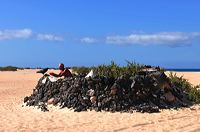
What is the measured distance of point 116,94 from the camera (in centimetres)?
1748

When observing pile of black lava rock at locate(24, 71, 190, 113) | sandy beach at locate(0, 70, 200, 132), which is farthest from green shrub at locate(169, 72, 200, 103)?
sandy beach at locate(0, 70, 200, 132)

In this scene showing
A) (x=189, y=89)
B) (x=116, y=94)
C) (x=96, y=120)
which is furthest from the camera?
(x=189, y=89)

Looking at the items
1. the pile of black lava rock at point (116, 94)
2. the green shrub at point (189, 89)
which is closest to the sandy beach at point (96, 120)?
the pile of black lava rock at point (116, 94)

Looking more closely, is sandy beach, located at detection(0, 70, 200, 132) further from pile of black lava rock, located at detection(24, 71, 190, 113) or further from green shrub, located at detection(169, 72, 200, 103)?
green shrub, located at detection(169, 72, 200, 103)

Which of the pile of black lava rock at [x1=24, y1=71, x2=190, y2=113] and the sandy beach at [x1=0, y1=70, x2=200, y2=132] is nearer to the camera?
the sandy beach at [x1=0, y1=70, x2=200, y2=132]

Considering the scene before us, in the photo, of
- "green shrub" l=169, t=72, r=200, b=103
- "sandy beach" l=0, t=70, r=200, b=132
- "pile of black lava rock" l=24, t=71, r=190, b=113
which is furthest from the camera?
"green shrub" l=169, t=72, r=200, b=103

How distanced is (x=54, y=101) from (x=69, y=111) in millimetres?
1478

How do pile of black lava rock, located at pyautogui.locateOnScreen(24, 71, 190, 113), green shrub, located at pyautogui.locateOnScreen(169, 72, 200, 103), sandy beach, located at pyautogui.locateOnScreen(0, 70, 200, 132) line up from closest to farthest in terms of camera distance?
sandy beach, located at pyautogui.locateOnScreen(0, 70, 200, 132), pile of black lava rock, located at pyautogui.locateOnScreen(24, 71, 190, 113), green shrub, located at pyautogui.locateOnScreen(169, 72, 200, 103)

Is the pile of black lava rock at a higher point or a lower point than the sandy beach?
higher

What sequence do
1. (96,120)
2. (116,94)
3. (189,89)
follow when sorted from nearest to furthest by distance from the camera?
1. (96,120)
2. (116,94)
3. (189,89)

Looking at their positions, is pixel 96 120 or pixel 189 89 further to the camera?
pixel 189 89

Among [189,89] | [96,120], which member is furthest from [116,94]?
[189,89]

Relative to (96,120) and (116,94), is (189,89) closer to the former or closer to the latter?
(116,94)

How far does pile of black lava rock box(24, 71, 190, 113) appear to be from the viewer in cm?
1722
